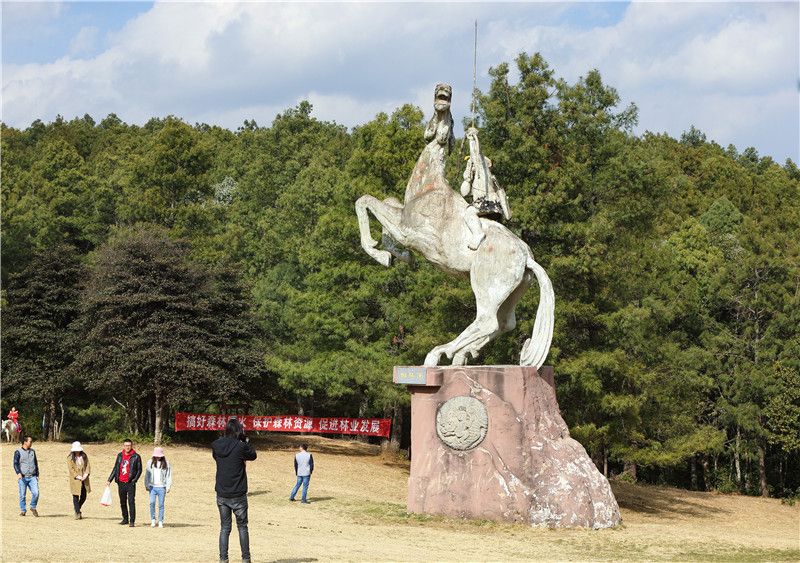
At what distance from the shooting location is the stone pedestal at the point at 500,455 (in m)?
15.4

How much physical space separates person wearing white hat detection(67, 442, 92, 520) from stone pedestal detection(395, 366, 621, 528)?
4898mm

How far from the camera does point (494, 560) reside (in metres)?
12.4

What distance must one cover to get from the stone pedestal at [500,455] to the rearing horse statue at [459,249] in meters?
0.55

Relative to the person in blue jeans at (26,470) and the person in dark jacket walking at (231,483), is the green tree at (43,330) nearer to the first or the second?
the person in blue jeans at (26,470)

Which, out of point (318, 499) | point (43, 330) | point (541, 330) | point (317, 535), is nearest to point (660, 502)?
point (318, 499)

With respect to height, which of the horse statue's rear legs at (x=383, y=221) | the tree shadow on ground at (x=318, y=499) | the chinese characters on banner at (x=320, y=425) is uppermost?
the horse statue's rear legs at (x=383, y=221)

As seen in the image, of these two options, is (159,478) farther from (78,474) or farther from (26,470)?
(26,470)

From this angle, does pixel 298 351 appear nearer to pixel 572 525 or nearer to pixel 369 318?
pixel 369 318

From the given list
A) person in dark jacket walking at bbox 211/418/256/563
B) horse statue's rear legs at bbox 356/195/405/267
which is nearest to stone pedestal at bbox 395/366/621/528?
horse statue's rear legs at bbox 356/195/405/267

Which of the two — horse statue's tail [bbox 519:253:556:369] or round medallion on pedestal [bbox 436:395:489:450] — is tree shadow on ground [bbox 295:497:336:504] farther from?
horse statue's tail [bbox 519:253:556:369]

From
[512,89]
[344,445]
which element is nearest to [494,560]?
[512,89]

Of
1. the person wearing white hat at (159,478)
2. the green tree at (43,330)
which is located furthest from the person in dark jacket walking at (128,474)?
the green tree at (43,330)

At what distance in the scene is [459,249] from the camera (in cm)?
1652

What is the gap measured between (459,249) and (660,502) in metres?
14.2
